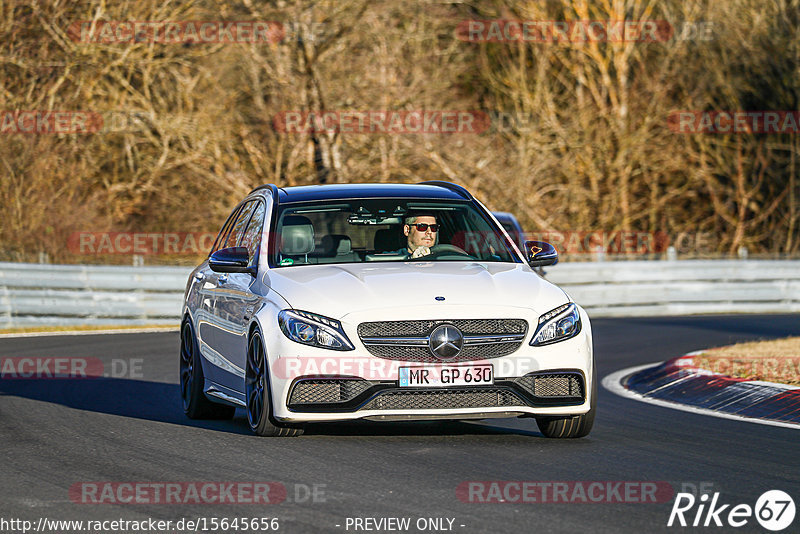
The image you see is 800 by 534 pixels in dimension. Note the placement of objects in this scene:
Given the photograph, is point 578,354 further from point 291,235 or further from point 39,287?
point 39,287

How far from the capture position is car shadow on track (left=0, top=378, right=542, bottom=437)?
31.7ft

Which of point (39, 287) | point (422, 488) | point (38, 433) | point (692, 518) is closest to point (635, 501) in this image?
point (692, 518)

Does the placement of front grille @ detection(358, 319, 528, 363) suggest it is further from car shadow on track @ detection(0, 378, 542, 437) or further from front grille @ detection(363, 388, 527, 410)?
car shadow on track @ detection(0, 378, 542, 437)

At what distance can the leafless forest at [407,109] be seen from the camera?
29.0m

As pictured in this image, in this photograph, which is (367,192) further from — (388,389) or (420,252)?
(388,389)

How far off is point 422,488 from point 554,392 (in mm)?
1861

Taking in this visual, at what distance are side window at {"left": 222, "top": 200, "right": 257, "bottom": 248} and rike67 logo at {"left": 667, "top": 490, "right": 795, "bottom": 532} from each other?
5.03 metres

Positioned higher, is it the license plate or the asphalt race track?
the license plate

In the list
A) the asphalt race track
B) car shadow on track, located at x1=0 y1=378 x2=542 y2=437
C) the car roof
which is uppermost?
the car roof

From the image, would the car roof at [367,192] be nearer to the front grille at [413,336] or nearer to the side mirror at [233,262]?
the side mirror at [233,262]

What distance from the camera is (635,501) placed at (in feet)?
22.6

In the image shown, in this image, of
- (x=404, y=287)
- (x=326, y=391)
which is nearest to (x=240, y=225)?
(x=404, y=287)

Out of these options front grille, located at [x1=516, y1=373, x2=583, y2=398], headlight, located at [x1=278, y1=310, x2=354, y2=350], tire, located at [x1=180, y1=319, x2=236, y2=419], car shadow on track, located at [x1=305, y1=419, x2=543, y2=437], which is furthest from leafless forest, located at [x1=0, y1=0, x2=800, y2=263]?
front grille, located at [x1=516, y1=373, x2=583, y2=398]

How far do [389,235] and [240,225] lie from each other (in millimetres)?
1742
